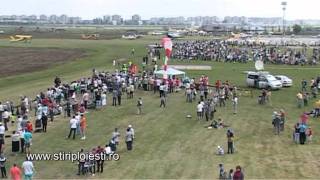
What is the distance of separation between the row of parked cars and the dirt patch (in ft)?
90.8

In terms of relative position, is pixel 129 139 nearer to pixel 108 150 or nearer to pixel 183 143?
pixel 108 150

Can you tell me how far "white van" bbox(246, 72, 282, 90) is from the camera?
159 ft

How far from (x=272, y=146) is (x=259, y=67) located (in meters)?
23.0

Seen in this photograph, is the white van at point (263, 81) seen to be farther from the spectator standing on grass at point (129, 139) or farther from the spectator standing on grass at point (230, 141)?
the spectator standing on grass at point (129, 139)

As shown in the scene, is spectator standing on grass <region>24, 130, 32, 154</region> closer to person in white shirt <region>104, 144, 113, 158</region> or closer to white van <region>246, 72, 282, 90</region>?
person in white shirt <region>104, 144, 113, 158</region>

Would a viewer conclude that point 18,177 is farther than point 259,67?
No

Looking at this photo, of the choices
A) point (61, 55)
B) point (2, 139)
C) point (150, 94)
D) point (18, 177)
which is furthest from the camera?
point (61, 55)

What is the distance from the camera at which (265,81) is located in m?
48.8

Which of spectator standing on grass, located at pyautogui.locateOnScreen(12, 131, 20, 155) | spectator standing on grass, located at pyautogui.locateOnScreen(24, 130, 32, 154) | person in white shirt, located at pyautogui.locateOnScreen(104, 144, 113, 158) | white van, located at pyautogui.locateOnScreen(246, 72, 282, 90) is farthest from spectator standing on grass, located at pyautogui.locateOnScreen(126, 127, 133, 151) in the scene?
white van, located at pyautogui.locateOnScreen(246, 72, 282, 90)

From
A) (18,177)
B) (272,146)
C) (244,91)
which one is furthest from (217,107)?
(18,177)

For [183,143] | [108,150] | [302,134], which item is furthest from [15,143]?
[302,134]

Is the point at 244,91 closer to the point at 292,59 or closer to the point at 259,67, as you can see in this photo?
the point at 259,67

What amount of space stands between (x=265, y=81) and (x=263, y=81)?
22 cm

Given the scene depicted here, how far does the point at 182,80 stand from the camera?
50.2 m
